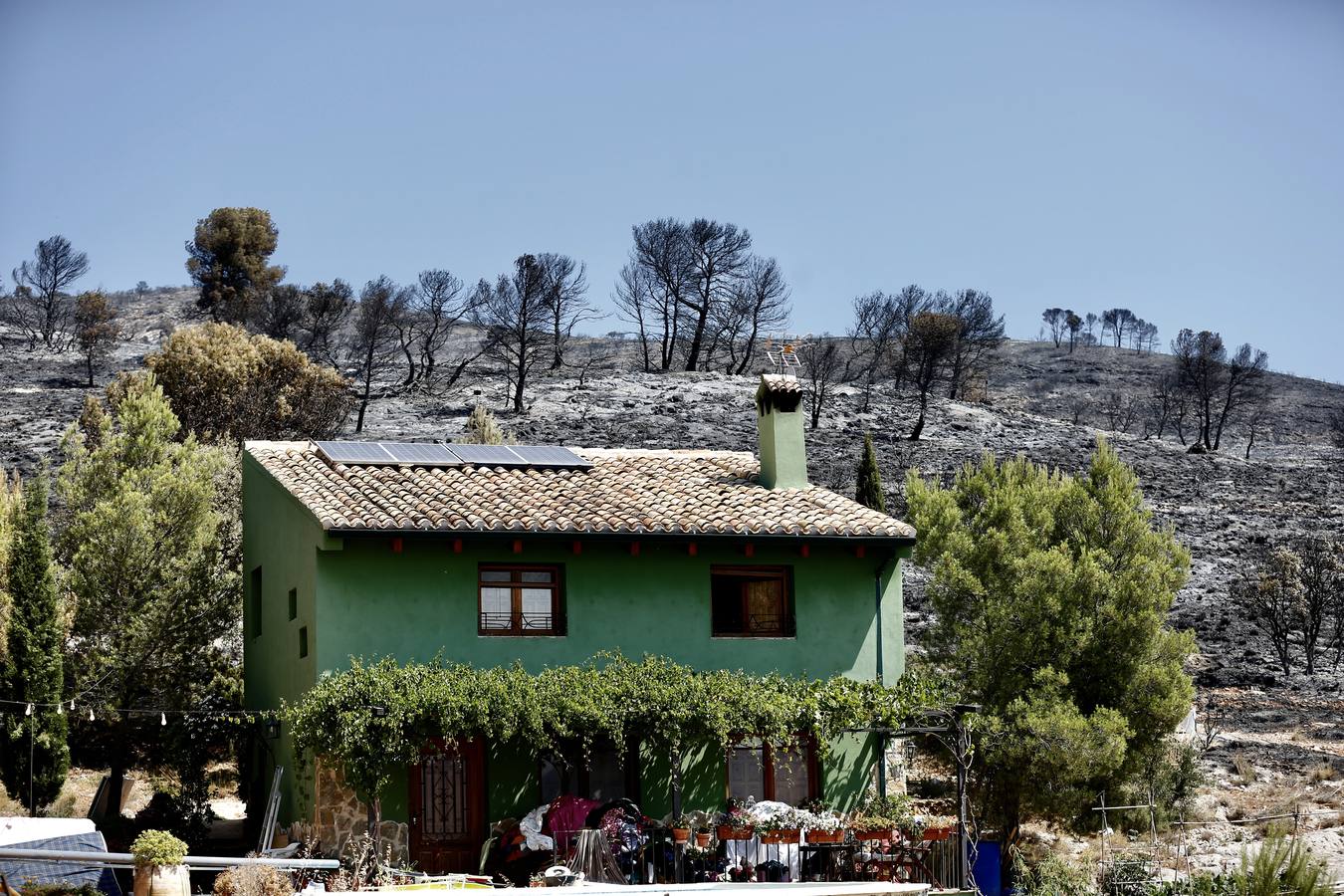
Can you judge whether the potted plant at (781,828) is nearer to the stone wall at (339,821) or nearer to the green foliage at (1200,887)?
the stone wall at (339,821)

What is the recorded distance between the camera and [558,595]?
2225 centimetres

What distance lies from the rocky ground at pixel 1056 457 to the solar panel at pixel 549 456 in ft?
54.2

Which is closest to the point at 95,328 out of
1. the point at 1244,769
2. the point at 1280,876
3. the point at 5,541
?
the point at 5,541

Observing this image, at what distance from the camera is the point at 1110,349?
136 meters

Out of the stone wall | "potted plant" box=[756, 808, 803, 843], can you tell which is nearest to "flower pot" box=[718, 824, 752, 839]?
"potted plant" box=[756, 808, 803, 843]

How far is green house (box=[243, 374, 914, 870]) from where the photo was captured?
69.5 feet

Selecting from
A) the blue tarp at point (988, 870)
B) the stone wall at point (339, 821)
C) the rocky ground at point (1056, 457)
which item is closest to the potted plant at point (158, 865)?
the stone wall at point (339, 821)

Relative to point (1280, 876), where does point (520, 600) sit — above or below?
above

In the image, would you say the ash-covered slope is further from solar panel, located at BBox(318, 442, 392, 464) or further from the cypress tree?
solar panel, located at BBox(318, 442, 392, 464)

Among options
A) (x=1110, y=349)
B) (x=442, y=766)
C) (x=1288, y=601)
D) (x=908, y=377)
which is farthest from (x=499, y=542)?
(x=1110, y=349)

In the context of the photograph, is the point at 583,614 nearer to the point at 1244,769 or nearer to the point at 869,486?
the point at 1244,769

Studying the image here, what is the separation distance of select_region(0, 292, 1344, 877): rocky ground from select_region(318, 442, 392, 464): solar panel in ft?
63.5

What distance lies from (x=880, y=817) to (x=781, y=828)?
1621 millimetres

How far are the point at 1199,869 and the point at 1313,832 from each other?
4261 mm
